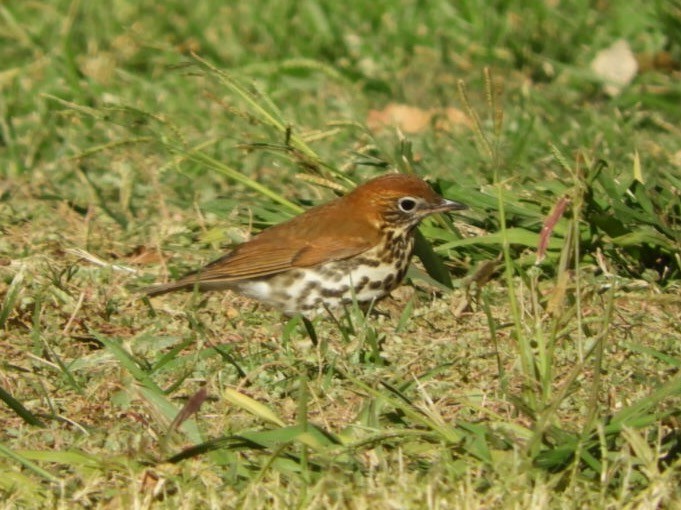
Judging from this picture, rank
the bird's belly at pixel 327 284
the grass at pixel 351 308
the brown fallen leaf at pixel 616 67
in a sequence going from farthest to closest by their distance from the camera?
1. the brown fallen leaf at pixel 616 67
2. the bird's belly at pixel 327 284
3. the grass at pixel 351 308

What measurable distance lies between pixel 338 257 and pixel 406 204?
0.33m

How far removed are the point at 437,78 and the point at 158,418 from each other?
4.35m

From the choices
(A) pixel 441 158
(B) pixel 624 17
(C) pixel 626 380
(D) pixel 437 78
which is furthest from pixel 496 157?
(B) pixel 624 17

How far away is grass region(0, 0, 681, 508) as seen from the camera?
410 cm

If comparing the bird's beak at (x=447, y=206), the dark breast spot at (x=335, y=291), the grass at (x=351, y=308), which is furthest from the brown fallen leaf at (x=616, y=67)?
the dark breast spot at (x=335, y=291)

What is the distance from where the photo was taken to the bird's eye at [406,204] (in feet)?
18.4

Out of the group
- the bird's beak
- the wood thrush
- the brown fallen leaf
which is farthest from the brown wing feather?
the brown fallen leaf

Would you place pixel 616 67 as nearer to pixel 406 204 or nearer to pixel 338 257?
pixel 406 204

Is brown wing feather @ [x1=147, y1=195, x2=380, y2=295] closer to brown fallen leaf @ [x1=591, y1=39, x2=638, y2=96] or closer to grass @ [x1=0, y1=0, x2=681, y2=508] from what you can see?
grass @ [x1=0, y1=0, x2=681, y2=508]

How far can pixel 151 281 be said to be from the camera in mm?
5844

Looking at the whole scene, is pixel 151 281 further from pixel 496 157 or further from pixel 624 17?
pixel 624 17

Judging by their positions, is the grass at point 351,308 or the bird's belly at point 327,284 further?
the bird's belly at point 327,284

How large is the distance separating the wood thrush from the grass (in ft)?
0.44

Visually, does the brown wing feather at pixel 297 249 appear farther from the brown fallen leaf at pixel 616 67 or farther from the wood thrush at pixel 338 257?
the brown fallen leaf at pixel 616 67
